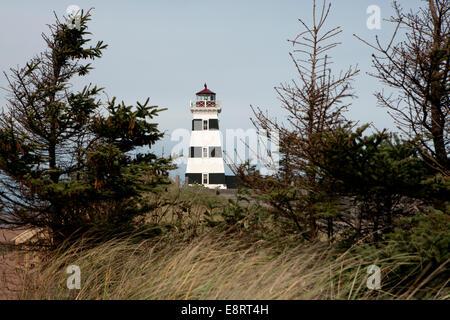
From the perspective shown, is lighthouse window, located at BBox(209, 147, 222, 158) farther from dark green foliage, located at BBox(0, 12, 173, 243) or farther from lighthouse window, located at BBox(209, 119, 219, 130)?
dark green foliage, located at BBox(0, 12, 173, 243)

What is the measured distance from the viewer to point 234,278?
448 centimetres

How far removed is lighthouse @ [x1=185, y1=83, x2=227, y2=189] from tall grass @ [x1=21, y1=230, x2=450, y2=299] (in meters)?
25.4

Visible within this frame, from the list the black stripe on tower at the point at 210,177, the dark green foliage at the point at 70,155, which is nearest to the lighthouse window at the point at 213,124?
the black stripe on tower at the point at 210,177

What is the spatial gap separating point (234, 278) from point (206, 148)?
→ 27.9 m

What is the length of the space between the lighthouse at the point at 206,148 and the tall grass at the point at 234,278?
25450 mm

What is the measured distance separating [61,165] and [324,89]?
504 cm

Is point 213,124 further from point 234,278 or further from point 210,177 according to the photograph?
point 234,278

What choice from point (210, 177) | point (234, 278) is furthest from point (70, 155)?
point (210, 177)

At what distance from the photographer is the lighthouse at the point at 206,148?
31.9 meters

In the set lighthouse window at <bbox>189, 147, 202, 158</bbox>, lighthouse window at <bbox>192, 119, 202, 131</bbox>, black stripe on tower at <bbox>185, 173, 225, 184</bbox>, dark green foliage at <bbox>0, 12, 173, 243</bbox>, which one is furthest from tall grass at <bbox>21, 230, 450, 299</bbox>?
lighthouse window at <bbox>192, 119, 202, 131</bbox>

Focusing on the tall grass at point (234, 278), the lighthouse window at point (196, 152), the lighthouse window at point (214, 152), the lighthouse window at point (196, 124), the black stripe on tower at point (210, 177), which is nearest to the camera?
the tall grass at point (234, 278)

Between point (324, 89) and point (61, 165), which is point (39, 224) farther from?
point (324, 89)

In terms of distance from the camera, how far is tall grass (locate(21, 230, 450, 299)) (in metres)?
4.18

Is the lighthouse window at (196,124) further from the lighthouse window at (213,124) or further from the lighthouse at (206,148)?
the lighthouse window at (213,124)
